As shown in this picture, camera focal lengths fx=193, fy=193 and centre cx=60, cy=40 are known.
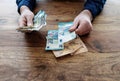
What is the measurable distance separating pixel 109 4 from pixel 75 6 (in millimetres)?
193

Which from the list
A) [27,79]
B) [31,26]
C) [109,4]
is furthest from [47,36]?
[109,4]

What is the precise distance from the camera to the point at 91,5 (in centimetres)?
100

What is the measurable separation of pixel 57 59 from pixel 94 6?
0.40 meters

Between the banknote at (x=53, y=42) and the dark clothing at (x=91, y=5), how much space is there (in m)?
0.24

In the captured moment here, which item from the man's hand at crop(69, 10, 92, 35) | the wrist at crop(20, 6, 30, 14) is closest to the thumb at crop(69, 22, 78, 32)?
the man's hand at crop(69, 10, 92, 35)

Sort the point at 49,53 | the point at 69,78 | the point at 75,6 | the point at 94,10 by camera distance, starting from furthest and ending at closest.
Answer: the point at 75,6 < the point at 94,10 < the point at 49,53 < the point at 69,78

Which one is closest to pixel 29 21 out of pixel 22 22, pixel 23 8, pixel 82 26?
pixel 22 22

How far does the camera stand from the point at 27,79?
2.22 feet

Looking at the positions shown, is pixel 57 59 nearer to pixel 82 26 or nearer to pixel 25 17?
pixel 82 26

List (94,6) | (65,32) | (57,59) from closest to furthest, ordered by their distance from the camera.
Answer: (57,59), (65,32), (94,6)

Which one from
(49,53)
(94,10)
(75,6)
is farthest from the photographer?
(75,6)

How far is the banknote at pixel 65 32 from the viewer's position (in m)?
0.83

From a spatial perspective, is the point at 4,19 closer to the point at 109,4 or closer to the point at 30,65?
the point at 30,65

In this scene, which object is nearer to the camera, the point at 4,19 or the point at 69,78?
the point at 69,78
